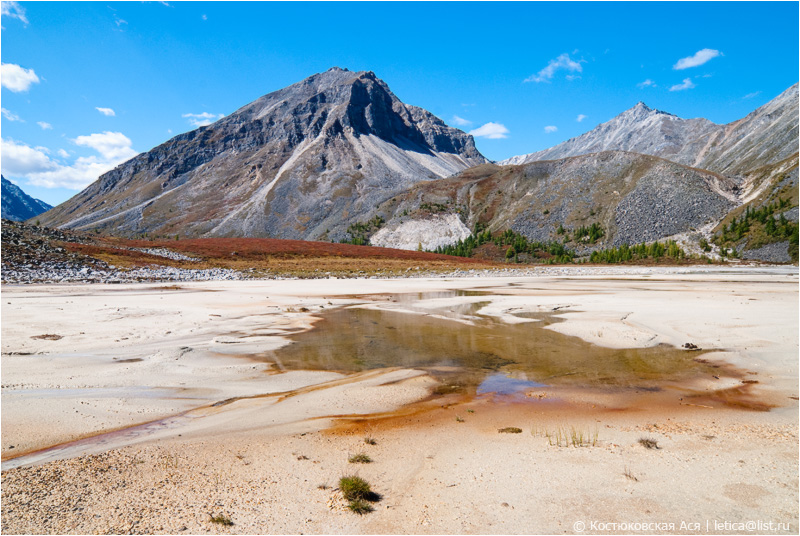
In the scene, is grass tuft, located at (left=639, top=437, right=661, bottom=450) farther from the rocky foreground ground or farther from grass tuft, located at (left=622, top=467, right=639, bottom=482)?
the rocky foreground ground

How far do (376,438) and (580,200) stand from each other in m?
128

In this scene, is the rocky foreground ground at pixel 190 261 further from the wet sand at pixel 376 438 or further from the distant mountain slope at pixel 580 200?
the distant mountain slope at pixel 580 200

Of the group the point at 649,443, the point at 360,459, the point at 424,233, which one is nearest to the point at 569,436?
the point at 649,443

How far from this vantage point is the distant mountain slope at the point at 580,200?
335 feet

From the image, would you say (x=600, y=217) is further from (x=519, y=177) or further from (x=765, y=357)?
(x=765, y=357)

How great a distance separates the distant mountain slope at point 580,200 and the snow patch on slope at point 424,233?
1.78 ft

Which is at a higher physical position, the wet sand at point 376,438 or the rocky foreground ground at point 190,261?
the rocky foreground ground at point 190,261

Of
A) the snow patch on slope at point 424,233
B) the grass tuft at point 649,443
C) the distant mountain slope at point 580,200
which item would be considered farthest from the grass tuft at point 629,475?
the snow patch on slope at point 424,233

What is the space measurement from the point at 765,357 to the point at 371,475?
14.1m

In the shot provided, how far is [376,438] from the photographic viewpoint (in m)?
7.49

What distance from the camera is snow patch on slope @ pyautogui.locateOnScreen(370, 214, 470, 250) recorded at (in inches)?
5187

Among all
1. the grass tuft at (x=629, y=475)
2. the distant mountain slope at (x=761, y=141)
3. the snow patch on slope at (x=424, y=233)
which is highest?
the distant mountain slope at (x=761, y=141)

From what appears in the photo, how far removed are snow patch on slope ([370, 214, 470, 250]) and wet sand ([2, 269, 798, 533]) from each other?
11658 centimetres

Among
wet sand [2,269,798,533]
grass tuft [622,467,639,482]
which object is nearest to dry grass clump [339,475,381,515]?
wet sand [2,269,798,533]
